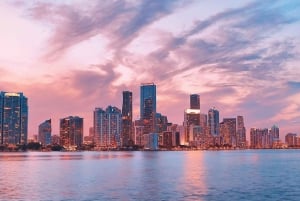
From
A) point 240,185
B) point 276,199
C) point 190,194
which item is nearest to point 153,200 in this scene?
point 190,194

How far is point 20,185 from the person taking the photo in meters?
77.4

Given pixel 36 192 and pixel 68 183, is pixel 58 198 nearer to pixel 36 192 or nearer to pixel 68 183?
pixel 36 192

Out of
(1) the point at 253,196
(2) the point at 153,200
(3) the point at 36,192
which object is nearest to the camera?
(2) the point at 153,200

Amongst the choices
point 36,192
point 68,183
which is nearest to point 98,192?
point 36,192

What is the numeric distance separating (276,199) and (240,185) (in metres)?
16.2

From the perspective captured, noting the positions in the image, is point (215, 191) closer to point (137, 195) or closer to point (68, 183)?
A: point (137, 195)

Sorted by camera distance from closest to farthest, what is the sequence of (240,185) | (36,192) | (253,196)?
(253,196) → (36,192) → (240,185)

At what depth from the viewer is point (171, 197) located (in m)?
59.9

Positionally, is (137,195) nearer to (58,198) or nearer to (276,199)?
(58,198)

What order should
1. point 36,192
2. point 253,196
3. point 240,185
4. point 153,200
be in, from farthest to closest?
1. point 240,185
2. point 36,192
3. point 253,196
4. point 153,200

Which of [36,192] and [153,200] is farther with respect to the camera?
[36,192]

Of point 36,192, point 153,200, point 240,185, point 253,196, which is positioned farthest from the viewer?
point 240,185

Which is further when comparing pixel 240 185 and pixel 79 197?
pixel 240 185

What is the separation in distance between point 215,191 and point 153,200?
1338cm
